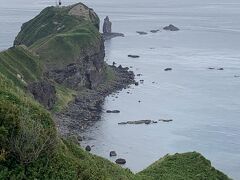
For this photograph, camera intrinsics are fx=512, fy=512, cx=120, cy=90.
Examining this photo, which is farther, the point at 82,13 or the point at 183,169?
the point at 82,13

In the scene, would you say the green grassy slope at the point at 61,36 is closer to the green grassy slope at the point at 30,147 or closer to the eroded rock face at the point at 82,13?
the eroded rock face at the point at 82,13

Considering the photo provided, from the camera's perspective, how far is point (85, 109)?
112m

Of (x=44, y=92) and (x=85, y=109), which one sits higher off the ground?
(x=44, y=92)

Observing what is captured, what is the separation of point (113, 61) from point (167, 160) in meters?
134

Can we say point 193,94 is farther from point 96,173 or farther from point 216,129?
point 96,173

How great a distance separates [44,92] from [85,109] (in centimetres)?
1147

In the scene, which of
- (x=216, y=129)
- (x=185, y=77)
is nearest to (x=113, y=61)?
(x=185, y=77)

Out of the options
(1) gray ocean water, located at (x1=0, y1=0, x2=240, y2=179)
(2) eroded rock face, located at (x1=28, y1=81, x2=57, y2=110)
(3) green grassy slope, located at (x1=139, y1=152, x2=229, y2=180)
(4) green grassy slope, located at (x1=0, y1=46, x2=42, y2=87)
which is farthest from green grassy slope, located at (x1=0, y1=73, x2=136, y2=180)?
(2) eroded rock face, located at (x1=28, y1=81, x2=57, y2=110)

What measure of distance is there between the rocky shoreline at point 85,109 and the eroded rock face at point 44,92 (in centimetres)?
321

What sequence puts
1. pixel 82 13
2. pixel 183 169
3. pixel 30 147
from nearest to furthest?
pixel 30 147, pixel 183 169, pixel 82 13

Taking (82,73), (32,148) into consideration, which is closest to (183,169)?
(32,148)

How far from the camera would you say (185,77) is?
157 meters

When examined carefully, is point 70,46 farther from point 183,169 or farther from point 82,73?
point 183,169

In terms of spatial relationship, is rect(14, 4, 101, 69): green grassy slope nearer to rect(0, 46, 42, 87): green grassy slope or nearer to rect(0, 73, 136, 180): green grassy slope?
rect(0, 46, 42, 87): green grassy slope
